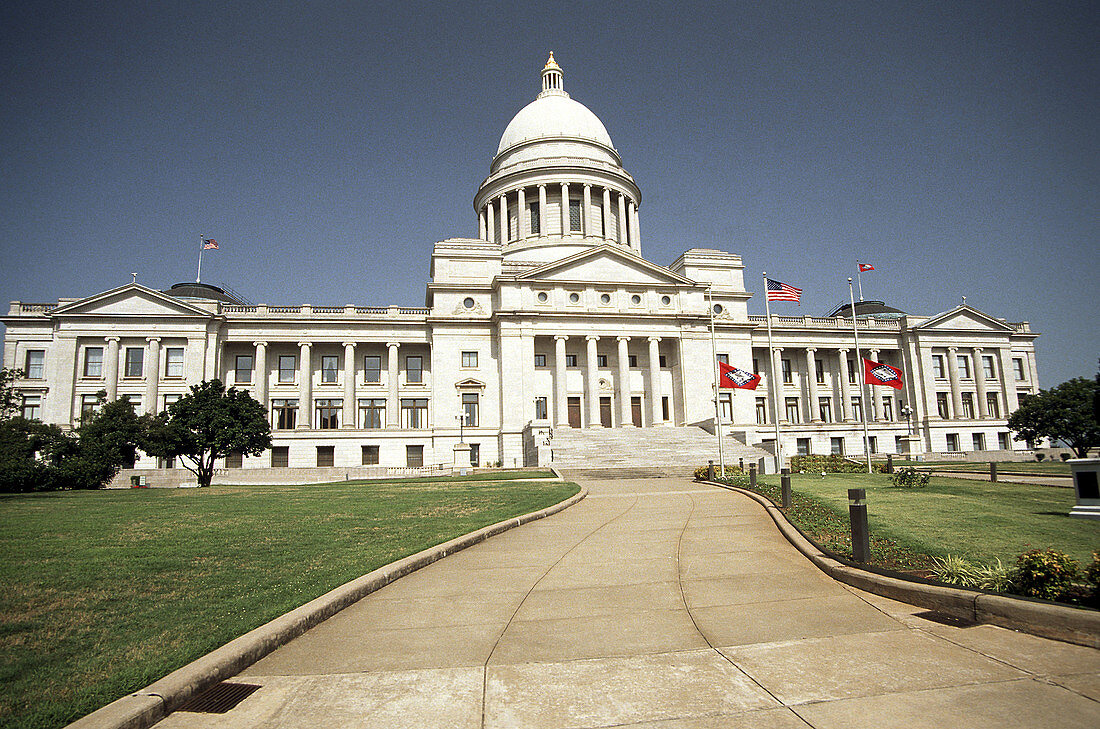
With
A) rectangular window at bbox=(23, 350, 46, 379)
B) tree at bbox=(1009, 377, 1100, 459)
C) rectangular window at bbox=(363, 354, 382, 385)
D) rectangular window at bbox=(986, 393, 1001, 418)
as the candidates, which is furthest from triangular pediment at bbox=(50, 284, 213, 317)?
rectangular window at bbox=(986, 393, 1001, 418)

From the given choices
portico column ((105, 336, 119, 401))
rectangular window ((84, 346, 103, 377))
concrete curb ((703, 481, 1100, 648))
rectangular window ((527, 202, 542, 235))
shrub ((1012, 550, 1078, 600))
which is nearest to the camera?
concrete curb ((703, 481, 1100, 648))

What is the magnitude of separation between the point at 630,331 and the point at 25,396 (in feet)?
172

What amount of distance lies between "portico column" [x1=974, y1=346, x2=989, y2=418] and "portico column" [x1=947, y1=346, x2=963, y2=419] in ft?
7.09

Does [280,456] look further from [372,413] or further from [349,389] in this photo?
[372,413]

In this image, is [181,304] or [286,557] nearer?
[286,557]

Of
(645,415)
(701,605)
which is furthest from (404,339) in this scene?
(701,605)

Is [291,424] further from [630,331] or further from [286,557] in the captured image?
[286,557]

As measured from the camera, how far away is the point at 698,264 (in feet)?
221

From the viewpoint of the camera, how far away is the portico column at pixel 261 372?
60281 millimetres

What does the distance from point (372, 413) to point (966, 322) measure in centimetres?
6502

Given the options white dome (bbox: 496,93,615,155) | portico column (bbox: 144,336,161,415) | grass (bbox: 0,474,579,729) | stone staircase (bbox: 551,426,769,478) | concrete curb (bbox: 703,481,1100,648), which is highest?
white dome (bbox: 496,93,615,155)

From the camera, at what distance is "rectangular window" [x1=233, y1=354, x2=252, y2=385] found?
61500mm

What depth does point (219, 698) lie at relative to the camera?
6000mm

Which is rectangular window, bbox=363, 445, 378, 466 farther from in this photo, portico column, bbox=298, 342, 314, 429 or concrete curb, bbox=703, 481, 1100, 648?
concrete curb, bbox=703, 481, 1100, 648
